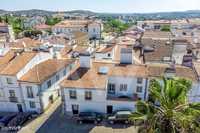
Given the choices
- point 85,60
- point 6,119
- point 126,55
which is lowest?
point 6,119

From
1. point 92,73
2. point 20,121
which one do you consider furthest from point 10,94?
point 92,73

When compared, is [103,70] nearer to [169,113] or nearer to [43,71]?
[43,71]

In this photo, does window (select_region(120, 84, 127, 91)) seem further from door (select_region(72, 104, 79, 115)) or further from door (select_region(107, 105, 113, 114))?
→ door (select_region(72, 104, 79, 115))

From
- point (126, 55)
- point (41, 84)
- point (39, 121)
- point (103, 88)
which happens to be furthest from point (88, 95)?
point (126, 55)

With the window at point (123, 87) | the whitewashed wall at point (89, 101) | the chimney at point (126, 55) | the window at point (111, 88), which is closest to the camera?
the whitewashed wall at point (89, 101)

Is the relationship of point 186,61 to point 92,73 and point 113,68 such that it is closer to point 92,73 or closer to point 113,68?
point 113,68

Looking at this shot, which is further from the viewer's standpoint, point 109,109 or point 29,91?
point 29,91

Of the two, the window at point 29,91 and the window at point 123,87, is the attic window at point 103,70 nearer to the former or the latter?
the window at point 123,87

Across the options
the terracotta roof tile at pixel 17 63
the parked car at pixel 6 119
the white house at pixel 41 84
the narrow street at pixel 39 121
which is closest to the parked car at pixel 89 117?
the narrow street at pixel 39 121
